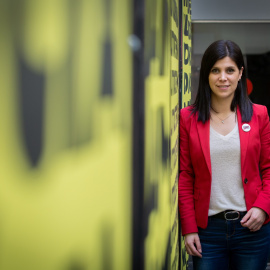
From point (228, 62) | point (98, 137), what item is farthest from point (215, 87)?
point (98, 137)

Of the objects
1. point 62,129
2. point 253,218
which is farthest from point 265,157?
point 62,129

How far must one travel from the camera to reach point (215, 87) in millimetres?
1873

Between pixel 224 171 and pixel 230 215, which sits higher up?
pixel 224 171

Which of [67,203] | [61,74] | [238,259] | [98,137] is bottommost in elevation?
[238,259]

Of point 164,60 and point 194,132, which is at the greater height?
point 164,60

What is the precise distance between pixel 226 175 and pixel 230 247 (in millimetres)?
315

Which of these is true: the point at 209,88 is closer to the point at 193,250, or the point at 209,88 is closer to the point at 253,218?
the point at 253,218

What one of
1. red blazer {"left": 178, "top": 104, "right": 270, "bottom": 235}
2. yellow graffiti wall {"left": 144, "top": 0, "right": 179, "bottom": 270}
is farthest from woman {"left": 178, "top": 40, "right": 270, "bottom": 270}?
yellow graffiti wall {"left": 144, "top": 0, "right": 179, "bottom": 270}

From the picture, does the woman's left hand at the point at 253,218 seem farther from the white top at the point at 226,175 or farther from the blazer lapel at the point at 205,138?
the blazer lapel at the point at 205,138

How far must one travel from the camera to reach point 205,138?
72.8 inches

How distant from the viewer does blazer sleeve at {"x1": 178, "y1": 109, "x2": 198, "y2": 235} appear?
6.19 feet

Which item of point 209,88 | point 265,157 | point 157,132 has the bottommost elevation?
point 265,157

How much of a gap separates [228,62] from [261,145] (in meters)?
0.39

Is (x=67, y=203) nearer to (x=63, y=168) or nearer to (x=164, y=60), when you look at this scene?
(x=63, y=168)
